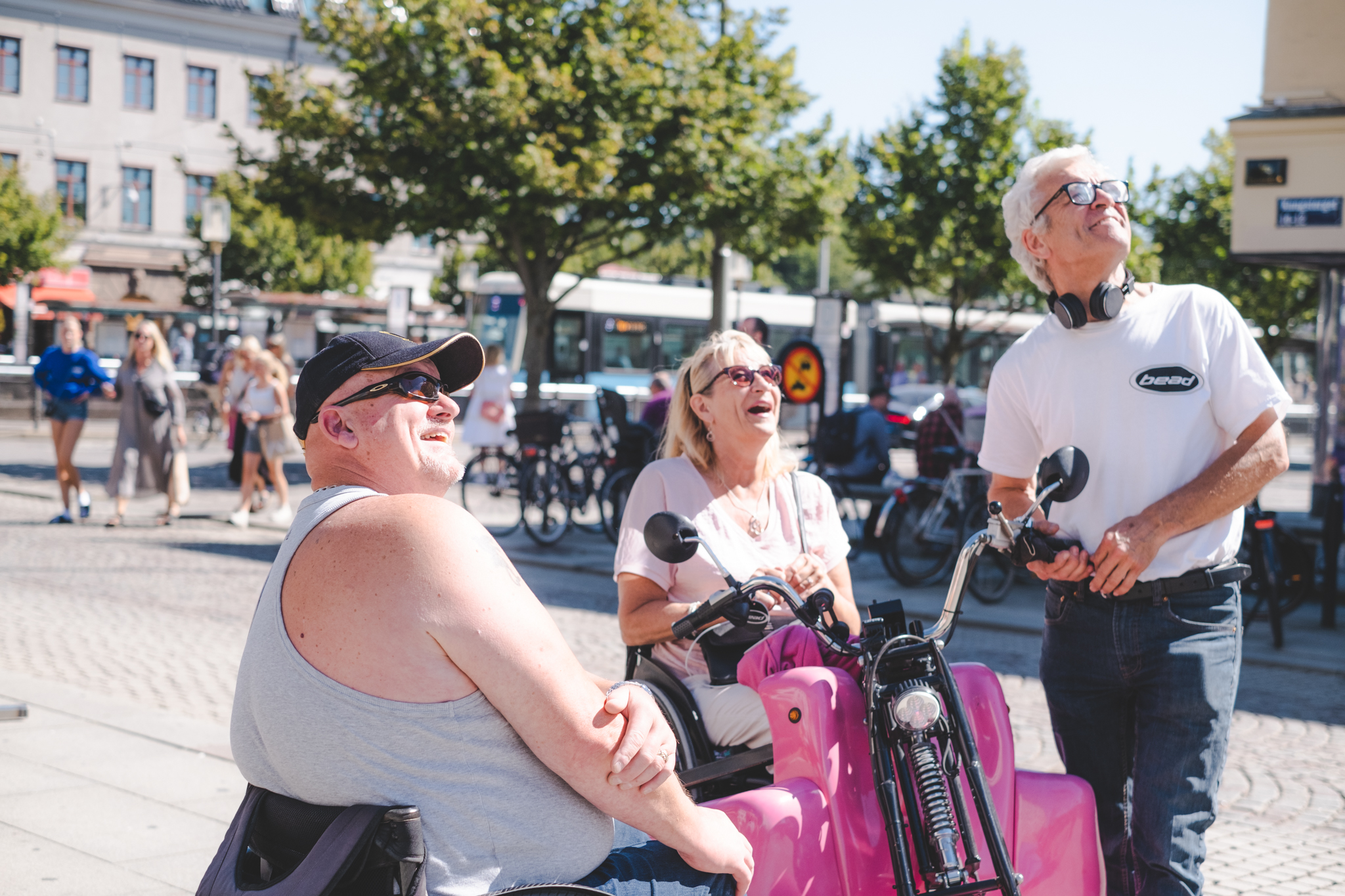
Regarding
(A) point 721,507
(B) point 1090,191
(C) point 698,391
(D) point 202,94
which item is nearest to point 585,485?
(C) point 698,391

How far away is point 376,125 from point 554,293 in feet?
33.5

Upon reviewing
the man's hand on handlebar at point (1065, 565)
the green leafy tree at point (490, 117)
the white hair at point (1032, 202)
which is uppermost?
the green leafy tree at point (490, 117)

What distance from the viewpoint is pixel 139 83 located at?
149ft

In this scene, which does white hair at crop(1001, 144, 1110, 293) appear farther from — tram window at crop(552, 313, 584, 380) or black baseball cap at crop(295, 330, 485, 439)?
tram window at crop(552, 313, 584, 380)

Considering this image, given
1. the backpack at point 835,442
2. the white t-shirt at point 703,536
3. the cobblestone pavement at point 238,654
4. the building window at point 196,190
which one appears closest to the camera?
the white t-shirt at point 703,536

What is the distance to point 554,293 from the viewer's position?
89.9 ft

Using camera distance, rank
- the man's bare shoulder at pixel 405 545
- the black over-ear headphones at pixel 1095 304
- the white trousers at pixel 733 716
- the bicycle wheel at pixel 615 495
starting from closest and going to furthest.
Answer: the man's bare shoulder at pixel 405 545 < the black over-ear headphones at pixel 1095 304 < the white trousers at pixel 733 716 < the bicycle wheel at pixel 615 495

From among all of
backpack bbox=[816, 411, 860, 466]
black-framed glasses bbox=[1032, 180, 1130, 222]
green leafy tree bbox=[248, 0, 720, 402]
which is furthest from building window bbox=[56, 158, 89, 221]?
black-framed glasses bbox=[1032, 180, 1130, 222]

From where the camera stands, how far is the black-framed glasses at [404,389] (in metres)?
2.19

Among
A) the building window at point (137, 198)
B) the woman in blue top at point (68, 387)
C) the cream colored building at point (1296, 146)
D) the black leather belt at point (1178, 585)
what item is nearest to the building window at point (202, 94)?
the building window at point (137, 198)

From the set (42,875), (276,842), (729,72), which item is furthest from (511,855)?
(729,72)

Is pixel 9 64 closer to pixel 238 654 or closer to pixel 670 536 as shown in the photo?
pixel 238 654

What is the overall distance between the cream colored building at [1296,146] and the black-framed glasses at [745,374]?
9145mm

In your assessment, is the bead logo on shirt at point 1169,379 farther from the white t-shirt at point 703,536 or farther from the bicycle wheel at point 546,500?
the bicycle wheel at point 546,500
